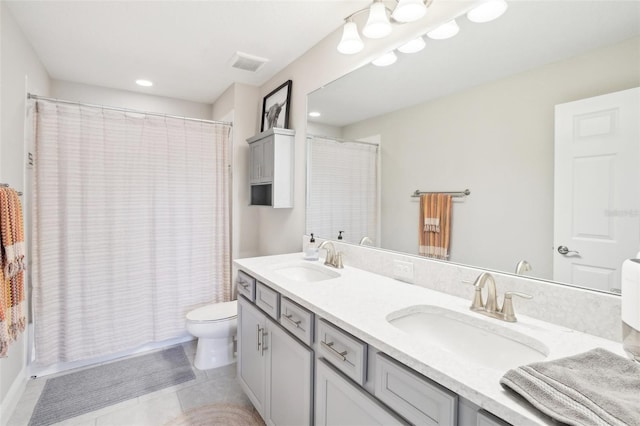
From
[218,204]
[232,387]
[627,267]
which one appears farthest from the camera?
[218,204]

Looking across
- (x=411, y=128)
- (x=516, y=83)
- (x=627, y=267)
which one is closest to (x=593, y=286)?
(x=627, y=267)

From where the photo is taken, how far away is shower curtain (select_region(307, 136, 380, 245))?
5.98 feet

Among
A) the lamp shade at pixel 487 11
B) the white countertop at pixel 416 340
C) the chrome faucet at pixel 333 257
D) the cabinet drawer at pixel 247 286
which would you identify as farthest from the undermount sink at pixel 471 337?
the lamp shade at pixel 487 11

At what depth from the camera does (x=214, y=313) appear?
2453 millimetres

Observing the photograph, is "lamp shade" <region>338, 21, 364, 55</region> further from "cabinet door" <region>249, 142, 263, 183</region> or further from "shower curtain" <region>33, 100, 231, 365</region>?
"shower curtain" <region>33, 100, 231, 365</region>

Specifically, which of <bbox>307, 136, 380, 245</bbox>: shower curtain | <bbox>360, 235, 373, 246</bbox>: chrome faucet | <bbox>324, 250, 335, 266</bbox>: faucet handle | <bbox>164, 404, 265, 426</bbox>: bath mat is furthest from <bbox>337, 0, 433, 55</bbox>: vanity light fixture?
<bbox>164, 404, 265, 426</bbox>: bath mat

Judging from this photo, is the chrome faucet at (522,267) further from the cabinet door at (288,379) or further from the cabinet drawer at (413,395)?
the cabinet door at (288,379)

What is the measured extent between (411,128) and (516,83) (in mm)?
497

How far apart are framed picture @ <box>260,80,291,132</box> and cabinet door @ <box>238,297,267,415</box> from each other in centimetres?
152

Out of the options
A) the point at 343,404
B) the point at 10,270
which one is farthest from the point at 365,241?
the point at 10,270

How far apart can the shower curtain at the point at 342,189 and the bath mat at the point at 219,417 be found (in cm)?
122

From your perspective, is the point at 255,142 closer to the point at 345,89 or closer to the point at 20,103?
the point at 345,89

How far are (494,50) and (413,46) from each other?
16.6 inches

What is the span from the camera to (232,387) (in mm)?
2125
